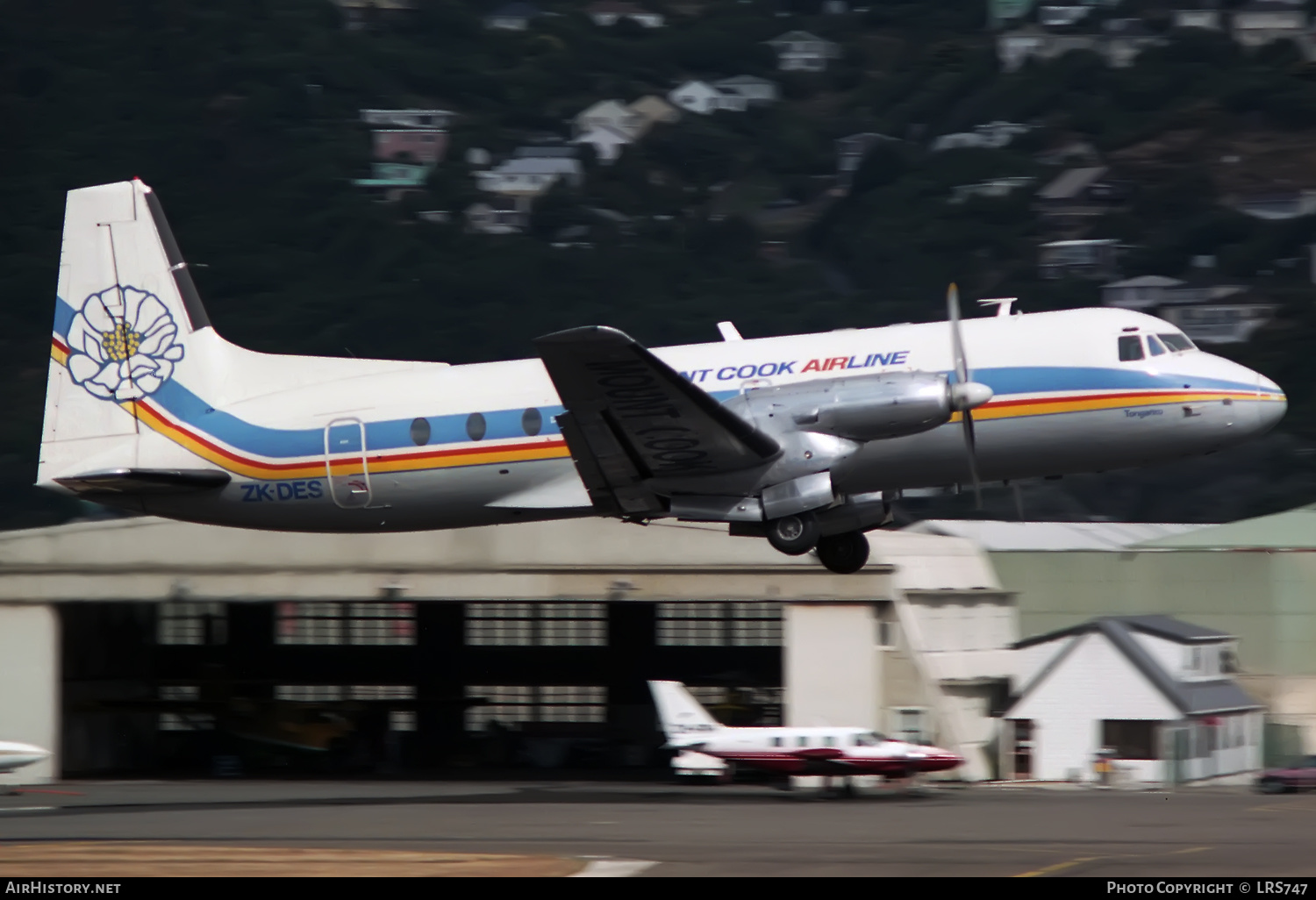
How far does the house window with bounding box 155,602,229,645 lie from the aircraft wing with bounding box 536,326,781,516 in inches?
958

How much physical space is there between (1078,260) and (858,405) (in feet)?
399

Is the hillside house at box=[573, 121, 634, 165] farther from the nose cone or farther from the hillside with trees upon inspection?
the nose cone

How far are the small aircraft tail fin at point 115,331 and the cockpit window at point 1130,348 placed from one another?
11772mm

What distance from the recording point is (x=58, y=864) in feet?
62.1

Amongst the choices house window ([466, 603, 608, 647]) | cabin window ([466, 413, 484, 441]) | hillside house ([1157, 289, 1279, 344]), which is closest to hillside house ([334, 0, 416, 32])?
hillside house ([1157, 289, 1279, 344])

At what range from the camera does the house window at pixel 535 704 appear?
42.4 meters

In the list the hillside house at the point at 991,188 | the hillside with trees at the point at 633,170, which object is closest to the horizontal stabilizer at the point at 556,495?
the hillside with trees at the point at 633,170

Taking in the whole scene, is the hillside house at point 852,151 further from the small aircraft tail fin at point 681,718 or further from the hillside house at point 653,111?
the small aircraft tail fin at point 681,718

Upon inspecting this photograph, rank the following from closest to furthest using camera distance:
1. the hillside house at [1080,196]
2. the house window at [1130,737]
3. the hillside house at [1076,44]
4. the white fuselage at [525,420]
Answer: the white fuselage at [525,420]
the house window at [1130,737]
the hillside house at [1080,196]
the hillside house at [1076,44]

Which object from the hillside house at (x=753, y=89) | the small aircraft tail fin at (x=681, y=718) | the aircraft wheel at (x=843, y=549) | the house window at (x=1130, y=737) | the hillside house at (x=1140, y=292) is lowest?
the house window at (x=1130, y=737)

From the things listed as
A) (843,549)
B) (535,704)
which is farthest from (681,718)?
(535,704)

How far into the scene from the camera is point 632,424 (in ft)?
65.1

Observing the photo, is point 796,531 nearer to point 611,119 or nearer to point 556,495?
point 556,495
